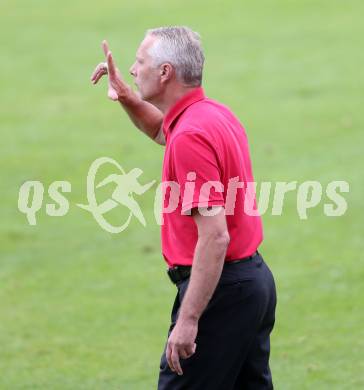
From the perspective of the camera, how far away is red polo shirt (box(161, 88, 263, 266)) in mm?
4945

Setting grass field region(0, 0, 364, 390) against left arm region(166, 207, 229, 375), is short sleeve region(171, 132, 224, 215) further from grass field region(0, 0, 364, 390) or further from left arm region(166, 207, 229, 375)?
grass field region(0, 0, 364, 390)

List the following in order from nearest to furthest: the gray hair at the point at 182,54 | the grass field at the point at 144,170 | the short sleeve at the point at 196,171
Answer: the short sleeve at the point at 196,171 → the gray hair at the point at 182,54 → the grass field at the point at 144,170

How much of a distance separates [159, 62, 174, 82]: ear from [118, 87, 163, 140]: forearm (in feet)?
3.40

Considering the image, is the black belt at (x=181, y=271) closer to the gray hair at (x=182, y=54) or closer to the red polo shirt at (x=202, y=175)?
the red polo shirt at (x=202, y=175)

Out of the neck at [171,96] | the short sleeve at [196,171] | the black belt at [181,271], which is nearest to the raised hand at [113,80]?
the neck at [171,96]

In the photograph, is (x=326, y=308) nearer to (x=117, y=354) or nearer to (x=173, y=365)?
(x=117, y=354)

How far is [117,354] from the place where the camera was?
8.46m

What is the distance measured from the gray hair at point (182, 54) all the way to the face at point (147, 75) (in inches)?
1.3

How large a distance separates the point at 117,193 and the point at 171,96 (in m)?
7.77

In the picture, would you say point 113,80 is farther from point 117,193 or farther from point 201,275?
point 117,193

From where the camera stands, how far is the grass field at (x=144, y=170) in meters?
8.49

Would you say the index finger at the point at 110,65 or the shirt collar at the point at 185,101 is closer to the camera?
the shirt collar at the point at 185,101

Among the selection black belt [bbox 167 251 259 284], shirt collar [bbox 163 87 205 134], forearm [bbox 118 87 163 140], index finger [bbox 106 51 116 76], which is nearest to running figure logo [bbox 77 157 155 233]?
forearm [bbox 118 87 163 140]

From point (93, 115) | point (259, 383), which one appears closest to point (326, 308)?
point (259, 383)
